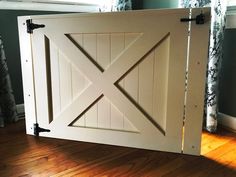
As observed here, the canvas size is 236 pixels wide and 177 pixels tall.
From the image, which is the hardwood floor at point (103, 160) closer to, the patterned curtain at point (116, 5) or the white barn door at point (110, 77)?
the white barn door at point (110, 77)

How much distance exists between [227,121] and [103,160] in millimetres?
1123

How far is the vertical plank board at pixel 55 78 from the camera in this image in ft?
5.56

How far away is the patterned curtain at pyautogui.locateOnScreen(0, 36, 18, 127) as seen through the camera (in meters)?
1.99

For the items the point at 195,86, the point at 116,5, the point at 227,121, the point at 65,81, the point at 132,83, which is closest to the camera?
the point at 195,86

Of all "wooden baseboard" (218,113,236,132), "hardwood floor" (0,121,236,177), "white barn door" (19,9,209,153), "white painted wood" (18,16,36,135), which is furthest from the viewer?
"wooden baseboard" (218,113,236,132)

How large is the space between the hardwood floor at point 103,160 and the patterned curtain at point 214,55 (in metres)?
0.19

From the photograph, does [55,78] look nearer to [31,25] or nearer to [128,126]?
[31,25]

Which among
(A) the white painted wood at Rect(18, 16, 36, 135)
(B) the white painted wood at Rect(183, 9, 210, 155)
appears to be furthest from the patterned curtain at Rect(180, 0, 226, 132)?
(A) the white painted wood at Rect(18, 16, 36, 135)

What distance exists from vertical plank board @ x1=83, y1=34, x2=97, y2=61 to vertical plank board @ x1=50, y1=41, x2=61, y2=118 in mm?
224

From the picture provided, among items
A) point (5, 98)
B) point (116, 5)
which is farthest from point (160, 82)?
point (5, 98)

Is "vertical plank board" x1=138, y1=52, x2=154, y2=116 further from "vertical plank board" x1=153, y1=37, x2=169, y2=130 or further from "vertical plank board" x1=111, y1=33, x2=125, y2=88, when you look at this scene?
"vertical plank board" x1=111, y1=33, x2=125, y2=88

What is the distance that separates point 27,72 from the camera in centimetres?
176

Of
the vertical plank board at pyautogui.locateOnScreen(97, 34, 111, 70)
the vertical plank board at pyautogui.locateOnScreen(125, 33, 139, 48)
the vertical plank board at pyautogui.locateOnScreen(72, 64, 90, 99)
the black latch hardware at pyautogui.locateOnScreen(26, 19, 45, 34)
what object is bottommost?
the vertical plank board at pyautogui.locateOnScreen(72, 64, 90, 99)

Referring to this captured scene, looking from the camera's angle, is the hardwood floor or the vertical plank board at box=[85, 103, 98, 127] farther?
the vertical plank board at box=[85, 103, 98, 127]
